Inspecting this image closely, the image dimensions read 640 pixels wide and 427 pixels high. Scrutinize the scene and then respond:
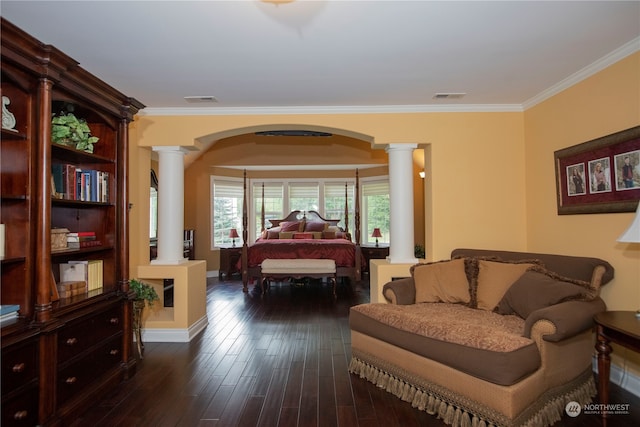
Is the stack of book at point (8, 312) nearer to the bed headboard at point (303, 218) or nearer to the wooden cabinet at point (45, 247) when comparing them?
the wooden cabinet at point (45, 247)

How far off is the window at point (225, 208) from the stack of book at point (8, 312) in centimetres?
578

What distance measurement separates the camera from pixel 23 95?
6.43 ft

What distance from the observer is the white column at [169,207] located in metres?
3.71

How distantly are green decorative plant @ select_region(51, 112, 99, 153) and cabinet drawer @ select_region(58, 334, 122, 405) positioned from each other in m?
1.46

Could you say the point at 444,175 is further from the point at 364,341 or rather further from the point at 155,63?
the point at 155,63

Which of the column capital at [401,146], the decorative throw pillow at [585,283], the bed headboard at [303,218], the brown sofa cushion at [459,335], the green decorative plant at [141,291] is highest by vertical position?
the column capital at [401,146]

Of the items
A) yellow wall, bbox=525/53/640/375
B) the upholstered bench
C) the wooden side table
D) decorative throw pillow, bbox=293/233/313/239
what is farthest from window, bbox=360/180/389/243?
the wooden side table

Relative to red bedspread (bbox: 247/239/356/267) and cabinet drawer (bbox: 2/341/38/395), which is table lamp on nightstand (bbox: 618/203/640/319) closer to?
cabinet drawer (bbox: 2/341/38/395)

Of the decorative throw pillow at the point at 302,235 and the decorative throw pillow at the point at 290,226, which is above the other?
the decorative throw pillow at the point at 290,226

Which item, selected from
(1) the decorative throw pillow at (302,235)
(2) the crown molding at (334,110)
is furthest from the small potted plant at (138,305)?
(1) the decorative throw pillow at (302,235)

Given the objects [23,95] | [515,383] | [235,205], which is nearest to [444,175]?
[515,383]

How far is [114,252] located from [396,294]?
2313mm

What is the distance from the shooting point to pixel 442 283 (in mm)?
2990

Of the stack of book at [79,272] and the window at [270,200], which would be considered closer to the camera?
the stack of book at [79,272]
